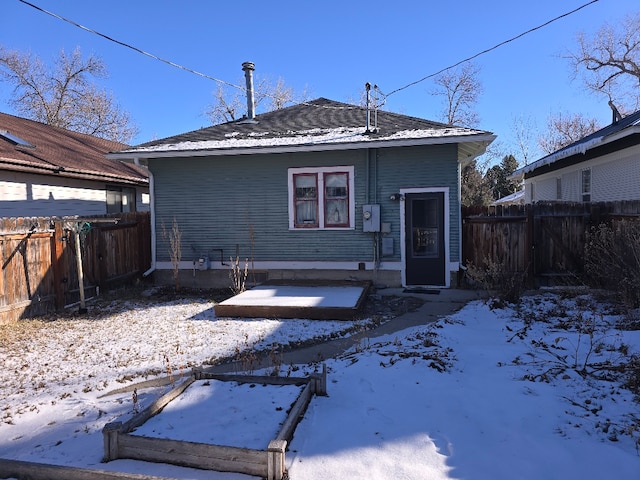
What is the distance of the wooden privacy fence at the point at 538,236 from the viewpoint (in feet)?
30.5

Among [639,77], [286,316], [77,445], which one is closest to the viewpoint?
[77,445]

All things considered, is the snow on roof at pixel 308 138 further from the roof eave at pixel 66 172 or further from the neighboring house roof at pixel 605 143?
the neighboring house roof at pixel 605 143

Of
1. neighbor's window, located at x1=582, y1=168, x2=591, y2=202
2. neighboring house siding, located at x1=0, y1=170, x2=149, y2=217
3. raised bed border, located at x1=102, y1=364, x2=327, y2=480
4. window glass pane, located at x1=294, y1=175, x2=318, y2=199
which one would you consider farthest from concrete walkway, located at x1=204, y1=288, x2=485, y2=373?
neighboring house siding, located at x1=0, y1=170, x2=149, y2=217

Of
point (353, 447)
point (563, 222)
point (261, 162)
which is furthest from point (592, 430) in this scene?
point (261, 162)

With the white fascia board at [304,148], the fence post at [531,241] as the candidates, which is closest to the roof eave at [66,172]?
the white fascia board at [304,148]

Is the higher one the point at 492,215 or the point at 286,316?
the point at 492,215

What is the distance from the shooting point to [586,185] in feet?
43.9

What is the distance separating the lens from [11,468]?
276 cm

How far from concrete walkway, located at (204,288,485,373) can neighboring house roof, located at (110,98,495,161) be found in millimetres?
→ 3182

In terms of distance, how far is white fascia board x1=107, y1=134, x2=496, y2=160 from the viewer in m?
8.85

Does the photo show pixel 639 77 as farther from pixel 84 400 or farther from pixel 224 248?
pixel 84 400

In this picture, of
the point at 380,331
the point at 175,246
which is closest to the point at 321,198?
the point at 175,246

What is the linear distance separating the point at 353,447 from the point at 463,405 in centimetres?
114

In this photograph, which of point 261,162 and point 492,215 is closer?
point 492,215
